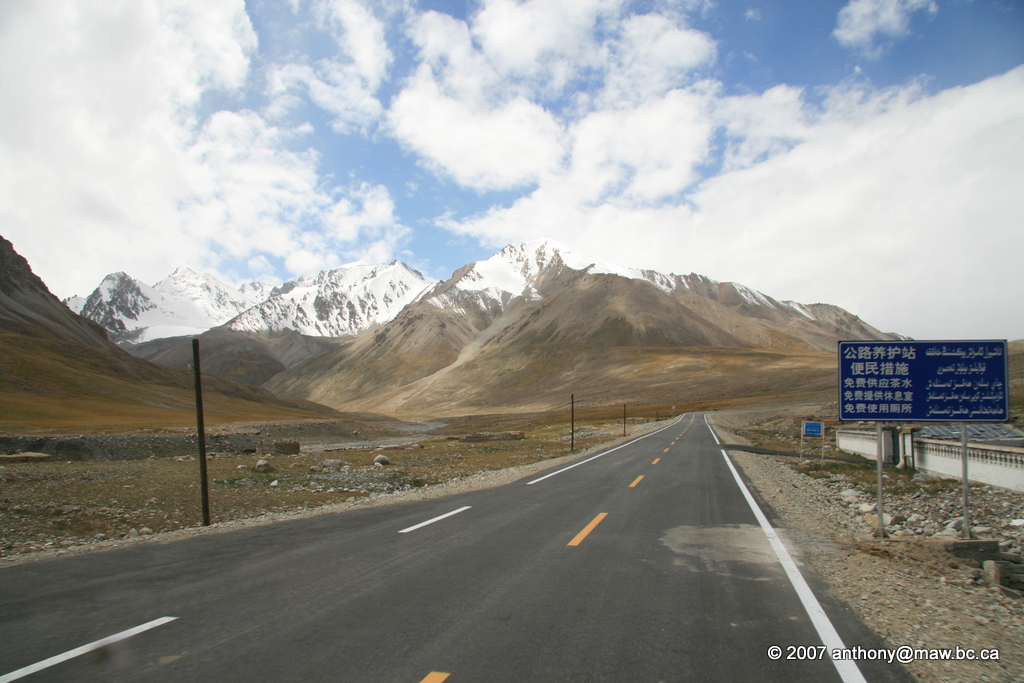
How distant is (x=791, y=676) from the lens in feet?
15.5

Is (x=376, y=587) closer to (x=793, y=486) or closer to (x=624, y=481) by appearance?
(x=624, y=481)

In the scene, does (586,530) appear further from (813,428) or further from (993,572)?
(813,428)

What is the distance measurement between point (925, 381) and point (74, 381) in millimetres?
103152

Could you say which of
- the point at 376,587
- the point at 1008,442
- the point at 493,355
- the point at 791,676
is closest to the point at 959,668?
the point at 791,676

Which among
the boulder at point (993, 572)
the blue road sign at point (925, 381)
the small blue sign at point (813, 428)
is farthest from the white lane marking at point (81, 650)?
the small blue sign at point (813, 428)

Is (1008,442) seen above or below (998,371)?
below

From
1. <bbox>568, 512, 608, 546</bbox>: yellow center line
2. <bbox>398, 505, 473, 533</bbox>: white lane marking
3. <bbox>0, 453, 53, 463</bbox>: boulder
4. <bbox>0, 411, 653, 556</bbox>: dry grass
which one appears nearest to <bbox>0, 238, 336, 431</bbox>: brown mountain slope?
<bbox>0, 453, 53, 463</bbox>: boulder

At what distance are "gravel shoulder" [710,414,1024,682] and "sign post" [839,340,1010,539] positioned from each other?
2.82 ft

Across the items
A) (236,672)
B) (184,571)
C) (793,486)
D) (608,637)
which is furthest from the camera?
(793,486)

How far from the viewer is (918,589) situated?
7.10 m

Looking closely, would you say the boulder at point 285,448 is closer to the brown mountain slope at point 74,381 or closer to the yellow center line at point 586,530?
the brown mountain slope at point 74,381

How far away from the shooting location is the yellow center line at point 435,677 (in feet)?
14.7

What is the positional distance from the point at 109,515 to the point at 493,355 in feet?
609

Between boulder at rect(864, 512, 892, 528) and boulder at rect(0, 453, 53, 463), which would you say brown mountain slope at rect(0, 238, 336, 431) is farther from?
boulder at rect(864, 512, 892, 528)
